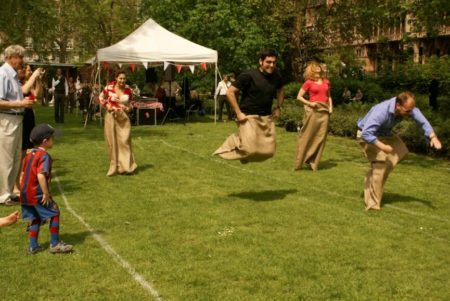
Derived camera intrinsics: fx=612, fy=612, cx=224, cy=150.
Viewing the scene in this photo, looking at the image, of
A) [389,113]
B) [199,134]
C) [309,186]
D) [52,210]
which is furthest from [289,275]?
[199,134]

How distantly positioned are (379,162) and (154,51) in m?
15.9

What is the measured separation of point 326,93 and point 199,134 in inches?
333

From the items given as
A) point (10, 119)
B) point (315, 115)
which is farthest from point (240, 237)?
point (315, 115)

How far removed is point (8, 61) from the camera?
27.9 ft

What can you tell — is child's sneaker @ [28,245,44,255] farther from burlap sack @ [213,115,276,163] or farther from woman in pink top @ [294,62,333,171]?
woman in pink top @ [294,62,333,171]

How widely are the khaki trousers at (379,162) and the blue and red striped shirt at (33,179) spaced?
447 centimetres

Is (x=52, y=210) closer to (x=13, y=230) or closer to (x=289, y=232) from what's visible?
(x=13, y=230)

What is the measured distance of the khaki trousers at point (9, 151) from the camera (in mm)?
8680

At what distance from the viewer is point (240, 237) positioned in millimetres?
7262

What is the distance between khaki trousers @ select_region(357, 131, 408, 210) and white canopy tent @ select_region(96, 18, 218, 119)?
15345 millimetres

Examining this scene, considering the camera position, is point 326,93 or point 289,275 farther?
point 326,93

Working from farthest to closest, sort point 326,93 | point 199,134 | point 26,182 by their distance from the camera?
point 199,134 → point 326,93 → point 26,182

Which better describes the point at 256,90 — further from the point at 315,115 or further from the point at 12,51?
the point at 315,115

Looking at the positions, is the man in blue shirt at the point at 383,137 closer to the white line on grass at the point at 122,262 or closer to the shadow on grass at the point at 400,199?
the shadow on grass at the point at 400,199
